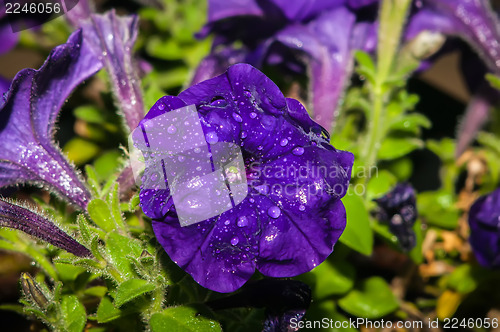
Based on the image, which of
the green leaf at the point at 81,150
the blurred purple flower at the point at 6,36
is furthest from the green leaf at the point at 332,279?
the blurred purple flower at the point at 6,36

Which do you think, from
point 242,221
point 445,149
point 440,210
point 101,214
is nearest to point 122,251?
point 101,214

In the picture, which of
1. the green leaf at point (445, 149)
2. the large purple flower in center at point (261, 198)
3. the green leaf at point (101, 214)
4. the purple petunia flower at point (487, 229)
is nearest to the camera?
the large purple flower in center at point (261, 198)

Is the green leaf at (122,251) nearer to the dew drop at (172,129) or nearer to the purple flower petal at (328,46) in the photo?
the dew drop at (172,129)

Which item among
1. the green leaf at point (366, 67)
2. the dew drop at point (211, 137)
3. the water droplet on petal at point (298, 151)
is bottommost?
the green leaf at point (366, 67)

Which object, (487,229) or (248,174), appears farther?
(487,229)

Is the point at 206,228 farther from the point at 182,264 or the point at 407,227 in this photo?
the point at 407,227

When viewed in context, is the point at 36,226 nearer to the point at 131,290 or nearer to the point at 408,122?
the point at 131,290
